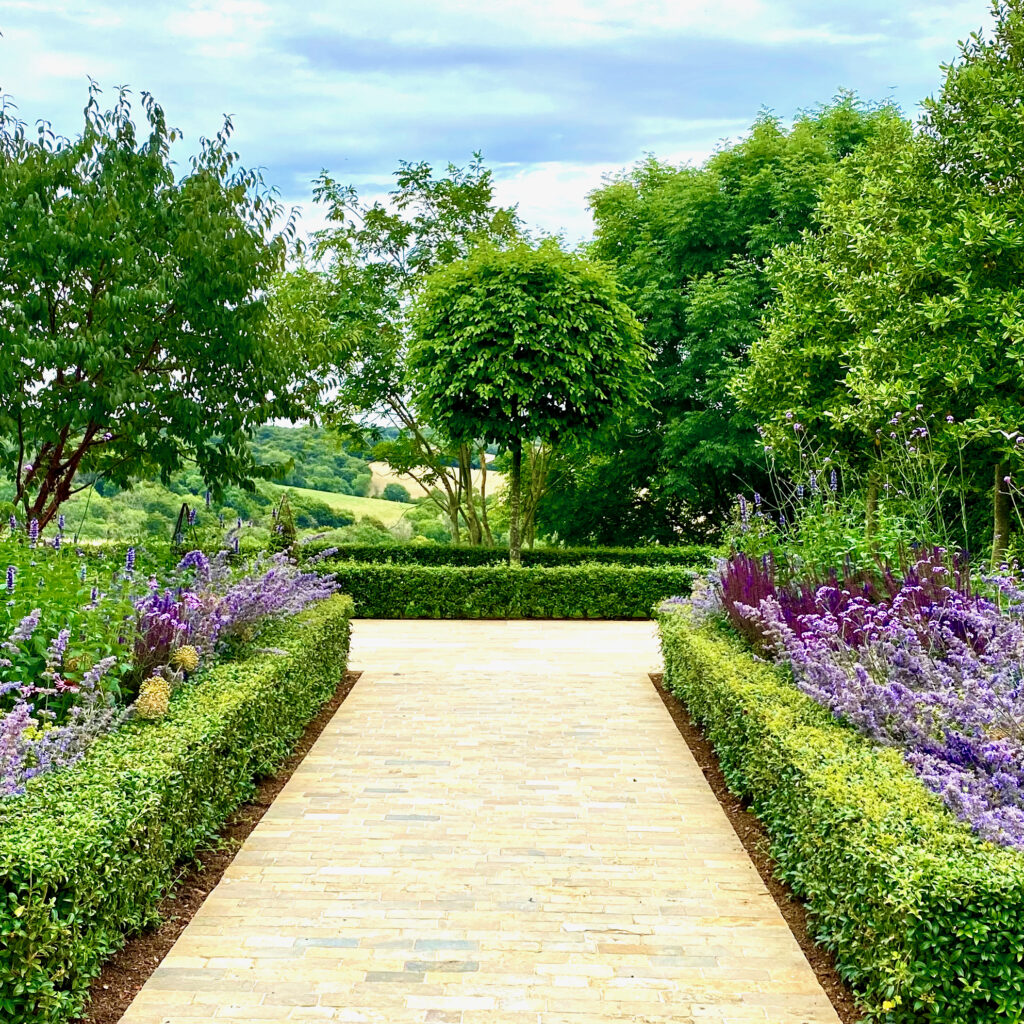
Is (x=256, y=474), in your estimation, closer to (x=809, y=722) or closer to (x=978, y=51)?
(x=809, y=722)

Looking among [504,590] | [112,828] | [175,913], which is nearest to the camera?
[112,828]

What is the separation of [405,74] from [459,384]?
7.23m

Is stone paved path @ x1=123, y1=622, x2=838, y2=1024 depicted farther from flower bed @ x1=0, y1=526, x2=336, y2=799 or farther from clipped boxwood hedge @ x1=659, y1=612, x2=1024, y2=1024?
flower bed @ x1=0, y1=526, x2=336, y2=799

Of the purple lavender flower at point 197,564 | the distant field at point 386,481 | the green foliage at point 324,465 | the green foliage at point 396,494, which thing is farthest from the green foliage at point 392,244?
the purple lavender flower at point 197,564

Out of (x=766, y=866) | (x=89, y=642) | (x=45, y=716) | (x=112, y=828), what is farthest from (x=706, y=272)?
(x=112, y=828)

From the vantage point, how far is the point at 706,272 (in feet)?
71.5

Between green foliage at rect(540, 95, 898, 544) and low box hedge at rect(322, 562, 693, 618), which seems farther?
green foliage at rect(540, 95, 898, 544)

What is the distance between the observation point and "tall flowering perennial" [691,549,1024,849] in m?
3.83

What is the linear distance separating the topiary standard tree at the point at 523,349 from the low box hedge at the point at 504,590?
2.47 meters

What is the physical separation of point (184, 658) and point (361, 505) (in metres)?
21.8

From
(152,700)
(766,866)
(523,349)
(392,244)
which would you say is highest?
(392,244)

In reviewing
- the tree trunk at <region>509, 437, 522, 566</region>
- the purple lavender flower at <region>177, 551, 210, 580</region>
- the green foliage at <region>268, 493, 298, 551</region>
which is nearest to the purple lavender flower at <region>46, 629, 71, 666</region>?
the purple lavender flower at <region>177, 551, 210, 580</region>

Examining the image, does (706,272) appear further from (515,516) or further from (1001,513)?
(1001,513)

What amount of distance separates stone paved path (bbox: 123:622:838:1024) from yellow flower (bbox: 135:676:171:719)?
0.81 meters
